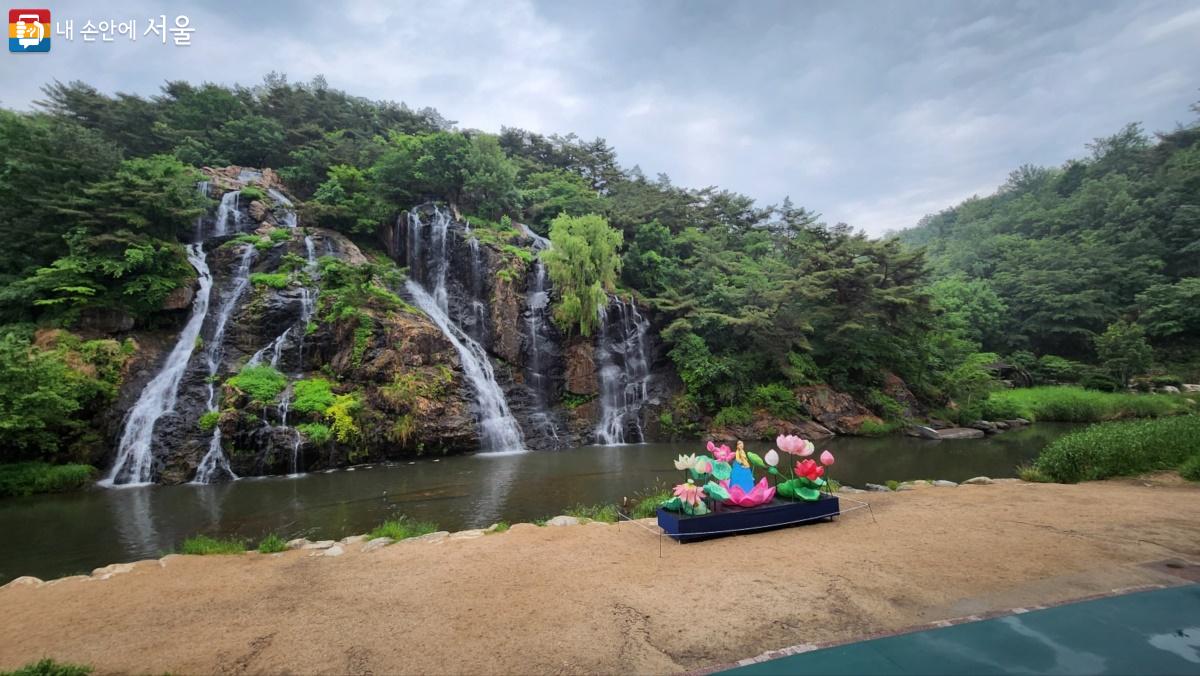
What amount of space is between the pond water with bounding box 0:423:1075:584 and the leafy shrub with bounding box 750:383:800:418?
11.9 feet

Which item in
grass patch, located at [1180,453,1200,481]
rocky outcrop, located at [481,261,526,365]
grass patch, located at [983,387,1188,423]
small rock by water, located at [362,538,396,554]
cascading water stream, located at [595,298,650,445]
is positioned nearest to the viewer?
small rock by water, located at [362,538,396,554]

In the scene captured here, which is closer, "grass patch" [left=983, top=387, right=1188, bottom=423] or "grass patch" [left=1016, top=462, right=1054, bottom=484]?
"grass patch" [left=1016, top=462, right=1054, bottom=484]

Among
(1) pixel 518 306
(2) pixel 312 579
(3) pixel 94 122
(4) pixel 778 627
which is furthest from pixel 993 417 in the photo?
(3) pixel 94 122

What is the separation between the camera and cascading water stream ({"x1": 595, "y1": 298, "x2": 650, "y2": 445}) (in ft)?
61.3

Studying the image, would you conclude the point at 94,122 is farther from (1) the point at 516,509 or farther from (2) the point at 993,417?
(2) the point at 993,417

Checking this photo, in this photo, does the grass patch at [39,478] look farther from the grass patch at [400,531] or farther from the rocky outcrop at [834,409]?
the rocky outcrop at [834,409]

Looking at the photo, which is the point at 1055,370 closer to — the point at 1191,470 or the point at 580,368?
the point at 1191,470

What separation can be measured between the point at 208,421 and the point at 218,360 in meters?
3.00

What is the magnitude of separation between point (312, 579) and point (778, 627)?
4852 mm

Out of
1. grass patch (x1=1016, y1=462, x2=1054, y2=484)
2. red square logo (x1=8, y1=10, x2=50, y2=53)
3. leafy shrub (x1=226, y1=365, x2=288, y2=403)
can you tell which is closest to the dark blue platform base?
grass patch (x1=1016, y1=462, x2=1054, y2=484)

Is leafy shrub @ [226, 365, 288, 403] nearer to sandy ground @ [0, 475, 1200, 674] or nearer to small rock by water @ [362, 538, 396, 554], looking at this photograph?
sandy ground @ [0, 475, 1200, 674]

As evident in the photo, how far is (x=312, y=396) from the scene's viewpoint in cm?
1401

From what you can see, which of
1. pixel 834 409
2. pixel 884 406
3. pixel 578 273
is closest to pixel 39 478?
pixel 578 273

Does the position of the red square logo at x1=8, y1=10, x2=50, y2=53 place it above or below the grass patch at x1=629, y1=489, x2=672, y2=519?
above
